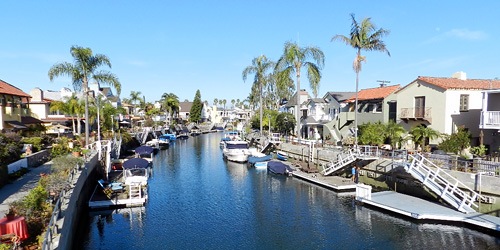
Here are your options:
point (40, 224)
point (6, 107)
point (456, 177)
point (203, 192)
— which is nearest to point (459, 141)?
point (456, 177)

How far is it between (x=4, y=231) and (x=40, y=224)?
1884 mm

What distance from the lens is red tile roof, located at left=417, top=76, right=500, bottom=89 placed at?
1394 inches

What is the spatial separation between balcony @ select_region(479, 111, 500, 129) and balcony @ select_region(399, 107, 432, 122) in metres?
7.41

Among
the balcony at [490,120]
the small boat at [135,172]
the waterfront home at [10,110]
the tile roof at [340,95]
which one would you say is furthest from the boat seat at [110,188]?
the tile roof at [340,95]

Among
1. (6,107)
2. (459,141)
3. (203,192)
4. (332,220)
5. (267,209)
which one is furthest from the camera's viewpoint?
(6,107)

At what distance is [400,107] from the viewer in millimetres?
40812

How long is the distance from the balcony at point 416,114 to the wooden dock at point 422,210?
40.4ft

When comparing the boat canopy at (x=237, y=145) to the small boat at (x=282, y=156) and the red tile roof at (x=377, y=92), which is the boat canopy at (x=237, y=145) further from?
the red tile roof at (x=377, y=92)

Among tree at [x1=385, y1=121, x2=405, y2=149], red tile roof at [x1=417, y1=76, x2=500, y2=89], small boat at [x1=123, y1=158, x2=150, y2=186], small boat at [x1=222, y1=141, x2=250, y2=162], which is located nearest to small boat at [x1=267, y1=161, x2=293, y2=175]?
small boat at [x1=222, y1=141, x2=250, y2=162]

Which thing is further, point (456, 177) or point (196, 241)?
point (456, 177)

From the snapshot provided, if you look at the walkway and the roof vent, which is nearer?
the walkway

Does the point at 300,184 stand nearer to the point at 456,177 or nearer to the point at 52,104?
the point at 456,177

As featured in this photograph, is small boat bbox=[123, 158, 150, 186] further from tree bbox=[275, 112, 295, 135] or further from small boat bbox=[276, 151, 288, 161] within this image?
tree bbox=[275, 112, 295, 135]

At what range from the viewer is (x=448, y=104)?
35094mm
